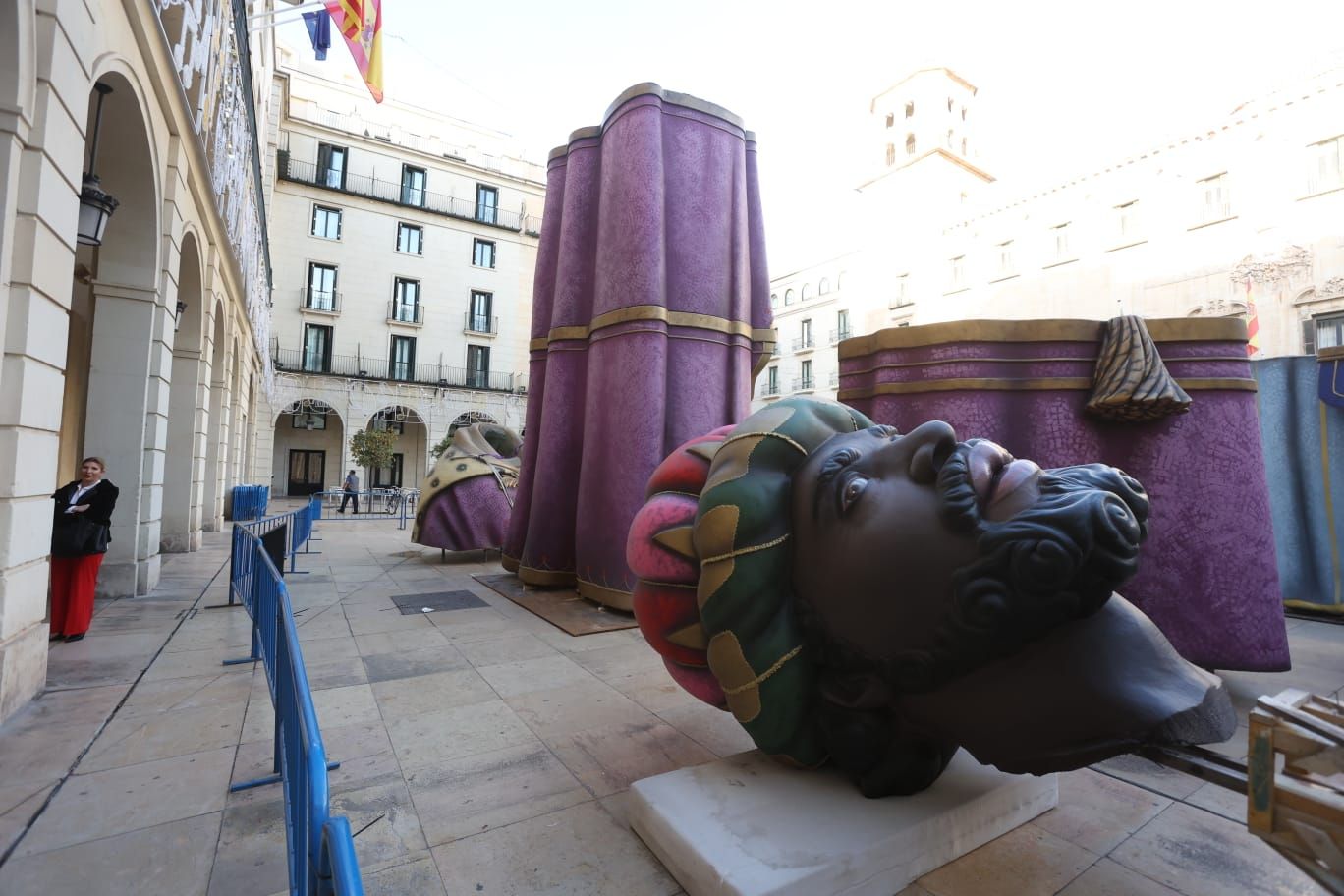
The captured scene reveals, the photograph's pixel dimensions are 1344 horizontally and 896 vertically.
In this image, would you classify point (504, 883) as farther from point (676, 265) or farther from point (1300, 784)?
point (676, 265)

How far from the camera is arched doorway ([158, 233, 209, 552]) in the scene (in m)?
10.2

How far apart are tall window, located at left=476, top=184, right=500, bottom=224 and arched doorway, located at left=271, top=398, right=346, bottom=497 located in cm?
1324

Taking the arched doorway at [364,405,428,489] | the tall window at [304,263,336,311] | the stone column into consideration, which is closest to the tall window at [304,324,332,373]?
the tall window at [304,263,336,311]

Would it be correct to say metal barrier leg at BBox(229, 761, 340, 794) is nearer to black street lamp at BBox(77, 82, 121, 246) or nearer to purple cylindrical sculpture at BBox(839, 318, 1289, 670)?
purple cylindrical sculpture at BBox(839, 318, 1289, 670)

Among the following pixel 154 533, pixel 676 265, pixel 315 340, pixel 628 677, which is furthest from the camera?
pixel 315 340

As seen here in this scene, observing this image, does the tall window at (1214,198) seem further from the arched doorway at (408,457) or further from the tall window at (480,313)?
the arched doorway at (408,457)

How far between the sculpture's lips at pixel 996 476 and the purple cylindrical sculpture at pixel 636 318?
14.1 ft

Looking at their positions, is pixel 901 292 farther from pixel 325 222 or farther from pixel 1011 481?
pixel 1011 481

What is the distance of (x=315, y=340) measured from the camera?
1152 inches

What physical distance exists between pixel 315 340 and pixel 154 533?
82.3 ft

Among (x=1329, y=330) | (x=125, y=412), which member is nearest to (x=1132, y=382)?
(x=125, y=412)

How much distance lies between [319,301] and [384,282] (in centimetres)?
307

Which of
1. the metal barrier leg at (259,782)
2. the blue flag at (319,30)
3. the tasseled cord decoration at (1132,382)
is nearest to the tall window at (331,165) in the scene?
the blue flag at (319,30)

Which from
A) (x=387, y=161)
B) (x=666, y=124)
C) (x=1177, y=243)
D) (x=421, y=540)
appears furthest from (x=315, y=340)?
(x=1177, y=243)
